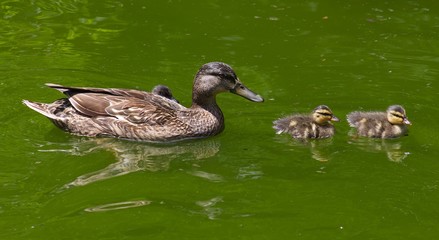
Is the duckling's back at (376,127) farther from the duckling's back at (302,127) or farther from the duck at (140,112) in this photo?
the duck at (140,112)

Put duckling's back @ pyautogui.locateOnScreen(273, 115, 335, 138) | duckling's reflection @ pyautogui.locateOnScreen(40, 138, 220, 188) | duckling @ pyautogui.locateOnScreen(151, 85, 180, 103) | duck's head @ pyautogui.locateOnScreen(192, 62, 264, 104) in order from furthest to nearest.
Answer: duckling @ pyautogui.locateOnScreen(151, 85, 180, 103) < duck's head @ pyautogui.locateOnScreen(192, 62, 264, 104) < duckling's back @ pyautogui.locateOnScreen(273, 115, 335, 138) < duckling's reflection @ pyautogui.locateOnScreen(40, 138, 220, 188)

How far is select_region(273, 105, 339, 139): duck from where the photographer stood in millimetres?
7383

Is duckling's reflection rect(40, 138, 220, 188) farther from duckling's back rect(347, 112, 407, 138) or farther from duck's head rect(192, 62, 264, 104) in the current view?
duckling's back rect(347, 112, 407, 138)

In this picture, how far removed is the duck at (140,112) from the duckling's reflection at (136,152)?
0.30 feet

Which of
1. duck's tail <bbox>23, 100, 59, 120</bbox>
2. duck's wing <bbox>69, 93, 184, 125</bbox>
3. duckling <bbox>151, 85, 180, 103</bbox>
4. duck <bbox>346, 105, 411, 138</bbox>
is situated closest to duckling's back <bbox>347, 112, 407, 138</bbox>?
duck <bbox>346, 105, 411, 138</bbox>

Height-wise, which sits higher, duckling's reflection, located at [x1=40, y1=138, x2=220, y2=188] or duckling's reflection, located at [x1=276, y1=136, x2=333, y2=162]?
duckling's reflection, located at [x1=276, y1=136, x2=333, y2=162]

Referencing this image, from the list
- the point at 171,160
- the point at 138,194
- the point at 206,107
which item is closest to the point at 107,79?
the point at 206,107

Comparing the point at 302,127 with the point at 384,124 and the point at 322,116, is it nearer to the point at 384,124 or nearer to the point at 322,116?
the point at 322,116

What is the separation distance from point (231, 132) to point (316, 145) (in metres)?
0.78

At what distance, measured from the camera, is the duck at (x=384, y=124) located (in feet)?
24.4

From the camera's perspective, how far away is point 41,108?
750 cm

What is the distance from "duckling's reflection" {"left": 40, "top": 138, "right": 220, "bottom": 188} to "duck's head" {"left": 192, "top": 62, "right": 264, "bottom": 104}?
0.44 metres

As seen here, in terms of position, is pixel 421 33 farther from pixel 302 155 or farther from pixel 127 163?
pixel 127 163

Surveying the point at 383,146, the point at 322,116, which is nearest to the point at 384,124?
the point at 383,146
